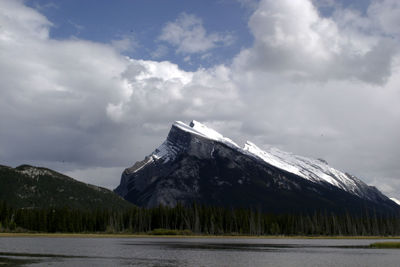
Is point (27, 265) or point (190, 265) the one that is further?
point (190, 265)

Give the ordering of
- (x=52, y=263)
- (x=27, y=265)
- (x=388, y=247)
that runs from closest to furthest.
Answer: (x=27, y=265), (x=52, y=263), (x=388, y=247)

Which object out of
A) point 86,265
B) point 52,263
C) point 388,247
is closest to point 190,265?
point 86,265

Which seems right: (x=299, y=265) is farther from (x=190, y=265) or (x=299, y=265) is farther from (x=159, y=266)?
(x=159, y=266)

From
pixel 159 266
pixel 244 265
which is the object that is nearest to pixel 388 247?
pixel 244 265

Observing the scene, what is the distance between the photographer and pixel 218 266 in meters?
71.6

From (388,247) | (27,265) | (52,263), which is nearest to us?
(27,265)

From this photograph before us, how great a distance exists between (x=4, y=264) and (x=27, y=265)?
12.0ft

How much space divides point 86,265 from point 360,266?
42.3 meters

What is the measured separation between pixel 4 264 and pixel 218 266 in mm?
31518

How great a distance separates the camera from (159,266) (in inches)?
2758

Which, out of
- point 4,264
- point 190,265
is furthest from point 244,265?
point 4,264

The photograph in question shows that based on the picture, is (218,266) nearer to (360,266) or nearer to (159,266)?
(159,266)

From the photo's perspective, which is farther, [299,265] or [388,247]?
[388,247]

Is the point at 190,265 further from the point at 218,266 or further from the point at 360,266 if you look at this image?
Result: the point at 360,266
